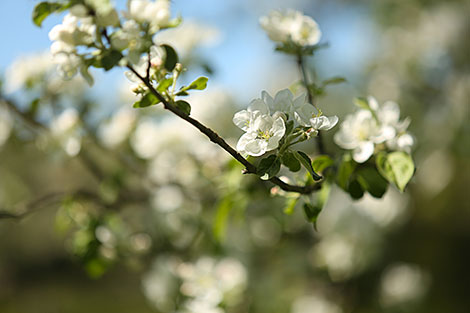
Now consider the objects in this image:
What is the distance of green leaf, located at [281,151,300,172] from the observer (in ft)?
1.67

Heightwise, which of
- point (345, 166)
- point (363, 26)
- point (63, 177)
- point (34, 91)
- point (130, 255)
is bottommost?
point (130, 255)

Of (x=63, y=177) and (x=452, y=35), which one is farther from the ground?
(x=452, y=35)

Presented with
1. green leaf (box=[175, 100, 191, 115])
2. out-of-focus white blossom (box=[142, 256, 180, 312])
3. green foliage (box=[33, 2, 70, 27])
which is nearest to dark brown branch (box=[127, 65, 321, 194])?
green leaf (box=[175, 100, 191, 115])

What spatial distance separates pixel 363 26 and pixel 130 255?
3110 millimetres

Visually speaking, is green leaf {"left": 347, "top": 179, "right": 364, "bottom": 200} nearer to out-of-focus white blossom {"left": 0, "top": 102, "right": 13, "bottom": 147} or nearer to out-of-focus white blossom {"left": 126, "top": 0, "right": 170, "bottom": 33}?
out-of-focus white blossom {"left": 126, "top": 0, "right": 170, "bottom": 33}

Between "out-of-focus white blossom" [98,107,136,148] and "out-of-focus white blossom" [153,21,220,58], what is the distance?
0.23 meters

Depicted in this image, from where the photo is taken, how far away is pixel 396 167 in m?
0.64

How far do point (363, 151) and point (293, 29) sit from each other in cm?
24

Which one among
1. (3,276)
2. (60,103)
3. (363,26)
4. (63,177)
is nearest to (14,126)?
(60,103)

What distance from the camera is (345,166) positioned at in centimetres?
68

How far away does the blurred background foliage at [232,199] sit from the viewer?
1101 mm

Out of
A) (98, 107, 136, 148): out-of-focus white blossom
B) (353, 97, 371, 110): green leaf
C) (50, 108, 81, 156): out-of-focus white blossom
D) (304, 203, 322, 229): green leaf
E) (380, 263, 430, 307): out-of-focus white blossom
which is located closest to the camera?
(304, 203, 322, 229): green leaf

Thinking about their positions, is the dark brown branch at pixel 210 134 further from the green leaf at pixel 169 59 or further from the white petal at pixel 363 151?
the white petal at pixel 363 151

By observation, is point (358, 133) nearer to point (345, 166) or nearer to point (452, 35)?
point (345, 166)
